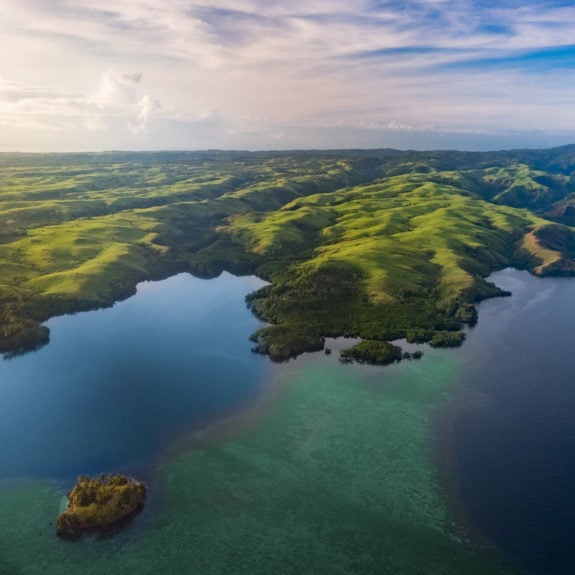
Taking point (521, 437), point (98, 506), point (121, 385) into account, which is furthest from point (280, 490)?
point (121, 385)

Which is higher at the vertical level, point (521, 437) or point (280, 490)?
point (521, 437)

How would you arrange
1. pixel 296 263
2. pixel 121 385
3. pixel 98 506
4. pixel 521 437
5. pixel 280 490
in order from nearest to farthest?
pixel 98 506, pixel 280 490, pixel 521 437, pixel 121 385, pixel 296 263

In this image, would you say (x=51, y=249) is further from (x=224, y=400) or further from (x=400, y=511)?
(x=400, y=511)

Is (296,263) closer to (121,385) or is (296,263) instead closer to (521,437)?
(121,385)

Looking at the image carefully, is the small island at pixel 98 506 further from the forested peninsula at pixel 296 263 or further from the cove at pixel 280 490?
the forested peninsula at pixel 296 263

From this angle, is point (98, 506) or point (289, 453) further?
point (289, 453)

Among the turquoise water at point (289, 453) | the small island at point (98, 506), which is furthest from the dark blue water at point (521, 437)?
the small island at point (98, 506)
